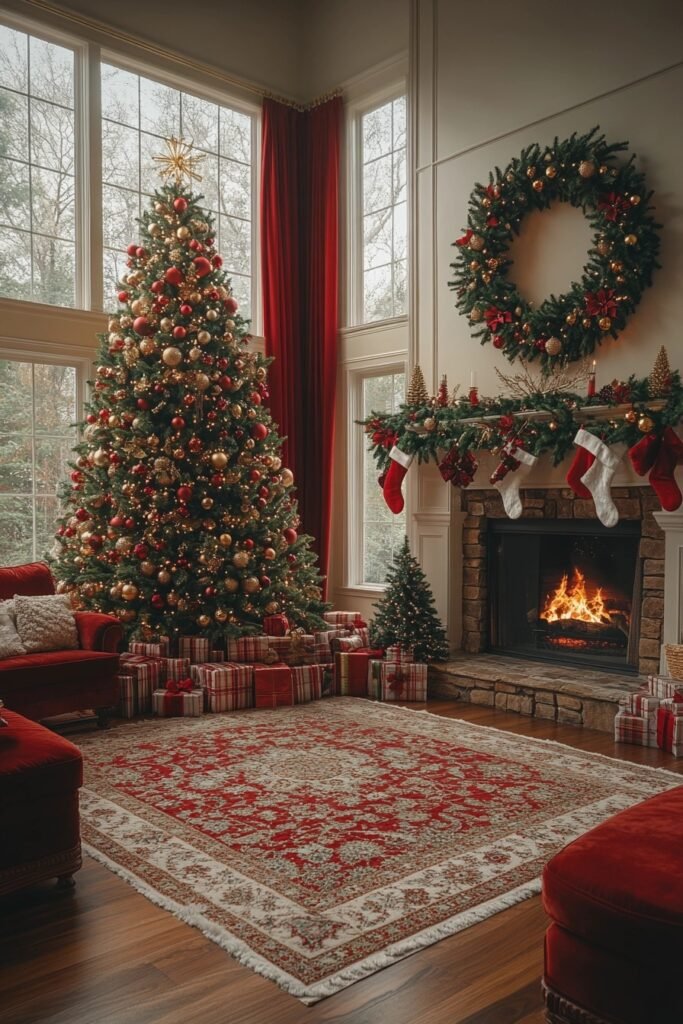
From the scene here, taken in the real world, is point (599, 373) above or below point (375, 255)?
below

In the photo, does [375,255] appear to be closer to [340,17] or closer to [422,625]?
[340,17]

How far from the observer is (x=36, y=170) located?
6.31 metres

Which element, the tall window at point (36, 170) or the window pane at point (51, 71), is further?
the window pane at point (51, 71)

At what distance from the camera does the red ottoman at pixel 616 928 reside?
1791 mm

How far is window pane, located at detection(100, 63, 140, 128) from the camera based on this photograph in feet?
22.0

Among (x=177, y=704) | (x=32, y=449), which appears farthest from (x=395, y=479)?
(x=32, y=449)

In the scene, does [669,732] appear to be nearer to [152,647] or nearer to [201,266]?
[152,647]

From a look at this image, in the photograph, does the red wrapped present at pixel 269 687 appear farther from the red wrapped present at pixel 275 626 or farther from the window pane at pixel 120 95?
the window pane at pixel 120 95

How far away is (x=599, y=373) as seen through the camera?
211 inches

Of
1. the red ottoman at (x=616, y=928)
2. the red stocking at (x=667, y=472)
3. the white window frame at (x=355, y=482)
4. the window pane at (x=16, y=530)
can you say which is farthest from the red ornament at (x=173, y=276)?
the red ottoman at (x=616, y=928)

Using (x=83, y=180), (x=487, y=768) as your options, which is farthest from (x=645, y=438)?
(x=83, y=180)

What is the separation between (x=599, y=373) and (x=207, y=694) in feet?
10.5

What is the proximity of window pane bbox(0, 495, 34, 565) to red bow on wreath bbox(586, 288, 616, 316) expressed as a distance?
4097 mm

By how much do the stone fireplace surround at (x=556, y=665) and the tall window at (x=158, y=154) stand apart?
10.2ft
